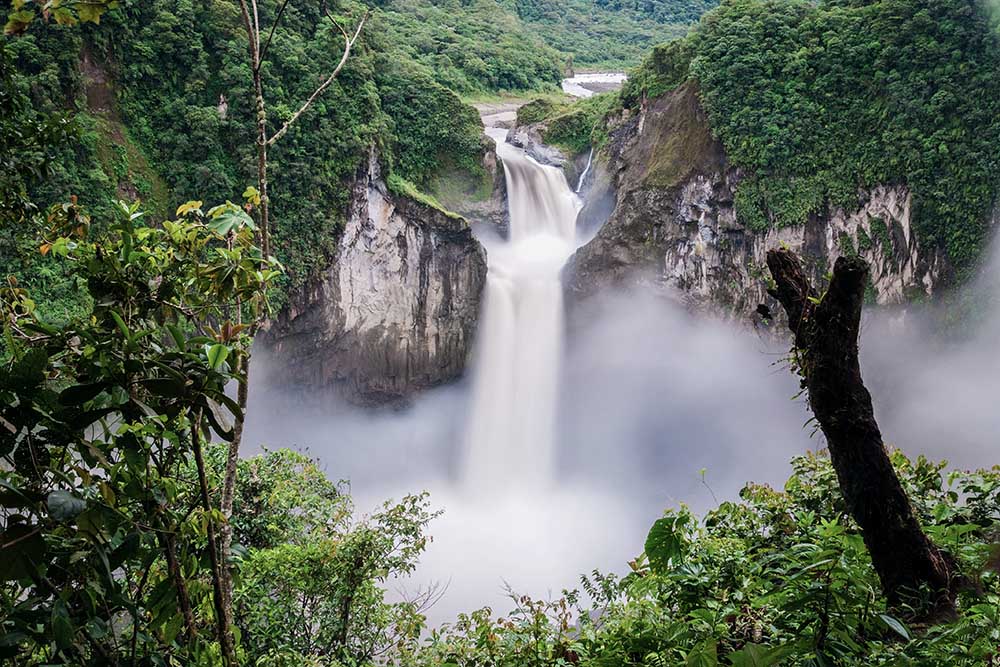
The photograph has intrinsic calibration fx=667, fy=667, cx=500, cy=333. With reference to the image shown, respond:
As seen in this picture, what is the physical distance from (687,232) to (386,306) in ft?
23.7

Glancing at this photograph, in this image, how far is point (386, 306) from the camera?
15672 millimetres

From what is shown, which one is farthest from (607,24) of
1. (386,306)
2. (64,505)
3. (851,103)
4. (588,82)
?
(64,505)

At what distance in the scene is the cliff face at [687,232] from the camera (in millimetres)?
14602

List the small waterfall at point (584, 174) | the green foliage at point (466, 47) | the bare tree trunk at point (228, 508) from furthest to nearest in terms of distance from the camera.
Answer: the green foliage at point (466, 47), the small waterfall at point (584, 174), the bare tree trunk at point (228, 508)

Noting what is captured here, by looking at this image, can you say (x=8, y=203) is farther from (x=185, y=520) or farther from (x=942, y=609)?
(x=942, y=609)

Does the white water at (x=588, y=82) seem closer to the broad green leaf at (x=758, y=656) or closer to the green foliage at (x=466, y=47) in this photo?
the green foliage at (x=466, y=47)

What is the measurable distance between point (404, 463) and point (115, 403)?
14965mm

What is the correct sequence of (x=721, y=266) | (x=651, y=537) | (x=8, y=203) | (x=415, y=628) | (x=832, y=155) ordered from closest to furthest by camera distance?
(x=651, y=537) < (x=8, y=203) < (x=415, y=628) < (x=832, y=155) < (x=721, y=266)

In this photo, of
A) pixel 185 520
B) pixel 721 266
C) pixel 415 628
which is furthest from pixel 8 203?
pixel 721 266

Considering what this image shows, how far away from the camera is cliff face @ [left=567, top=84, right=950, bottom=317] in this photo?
47.9 feet

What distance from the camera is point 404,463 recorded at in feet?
51.5

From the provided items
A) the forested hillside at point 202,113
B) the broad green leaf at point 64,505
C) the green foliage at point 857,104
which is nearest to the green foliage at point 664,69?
the green foliage at point 857,104

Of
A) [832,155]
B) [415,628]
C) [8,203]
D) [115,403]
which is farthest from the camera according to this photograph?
[832,155]

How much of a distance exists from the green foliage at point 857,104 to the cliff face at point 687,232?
0.40 m
